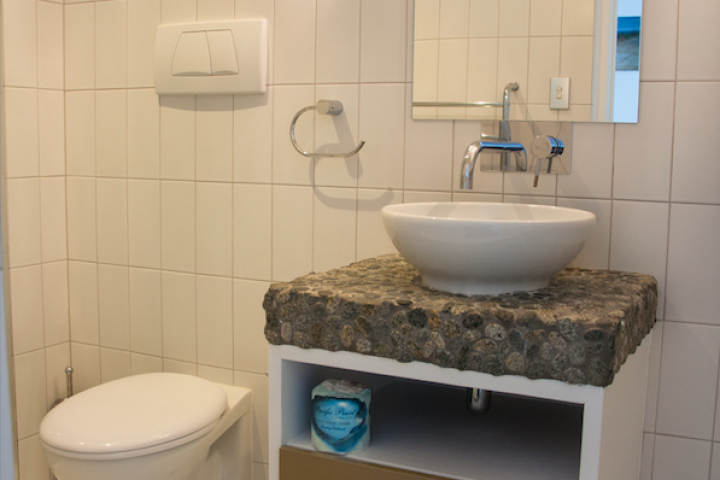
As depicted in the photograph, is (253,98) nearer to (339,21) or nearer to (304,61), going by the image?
(304,61)

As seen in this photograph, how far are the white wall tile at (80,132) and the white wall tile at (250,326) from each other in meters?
0.61

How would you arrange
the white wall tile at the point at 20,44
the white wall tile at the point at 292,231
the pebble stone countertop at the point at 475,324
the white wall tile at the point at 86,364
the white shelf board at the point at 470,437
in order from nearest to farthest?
the pebble stone countertop at the point at 475,324
the white shelf board at the point at 470,437
the white wall tile at the point at 292,231
the white wall tile at the point at 20,44
the white wall tile at the point at 86,364

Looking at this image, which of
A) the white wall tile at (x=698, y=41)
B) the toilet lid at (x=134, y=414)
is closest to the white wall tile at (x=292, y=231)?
the toilet lid at (x=134, y=414)

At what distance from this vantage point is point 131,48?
1.91 metres

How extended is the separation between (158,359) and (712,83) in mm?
1614

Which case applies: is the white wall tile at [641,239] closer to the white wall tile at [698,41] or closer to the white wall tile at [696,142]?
the white wall tile at [696,142]

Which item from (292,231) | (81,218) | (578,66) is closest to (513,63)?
(578,66)

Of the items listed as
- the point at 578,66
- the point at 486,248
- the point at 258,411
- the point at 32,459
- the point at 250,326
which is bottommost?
the point at 32,459

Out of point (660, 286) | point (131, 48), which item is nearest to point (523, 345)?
point (660, 286)

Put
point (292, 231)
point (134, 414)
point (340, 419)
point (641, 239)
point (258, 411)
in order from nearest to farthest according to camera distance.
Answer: point (340, 419), point (641, 239), point (134, 414), point (292, 231), point (258, 411)

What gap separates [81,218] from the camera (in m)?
2.03

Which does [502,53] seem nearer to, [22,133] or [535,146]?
[535,146]

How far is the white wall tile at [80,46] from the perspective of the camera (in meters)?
1.96

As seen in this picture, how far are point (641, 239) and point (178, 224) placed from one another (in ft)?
4.00
